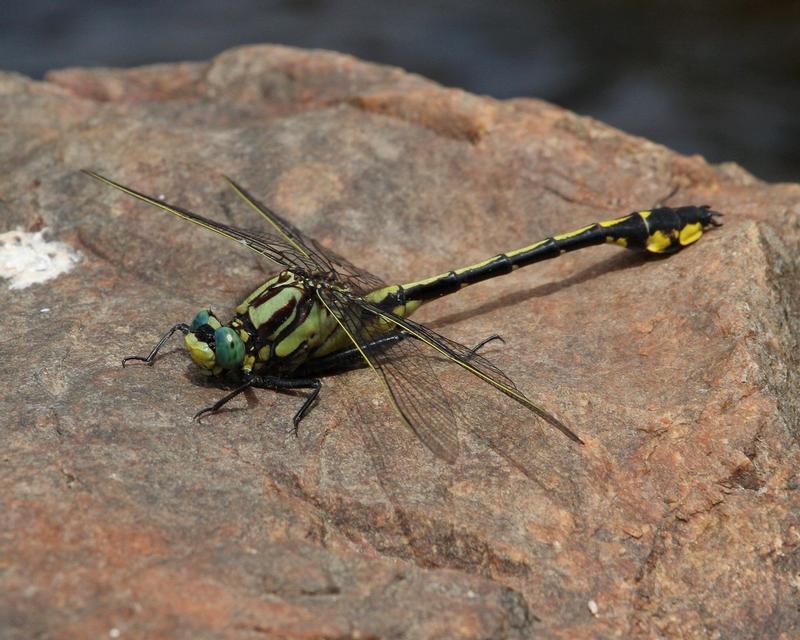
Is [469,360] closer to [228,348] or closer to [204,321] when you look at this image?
[228,348]

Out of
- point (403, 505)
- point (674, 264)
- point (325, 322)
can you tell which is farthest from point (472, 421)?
point (674, 264)

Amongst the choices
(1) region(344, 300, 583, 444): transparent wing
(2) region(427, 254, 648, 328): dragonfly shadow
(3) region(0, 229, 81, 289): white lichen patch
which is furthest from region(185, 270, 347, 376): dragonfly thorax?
(3) region(0, 229, 81, 289): white lichen patch

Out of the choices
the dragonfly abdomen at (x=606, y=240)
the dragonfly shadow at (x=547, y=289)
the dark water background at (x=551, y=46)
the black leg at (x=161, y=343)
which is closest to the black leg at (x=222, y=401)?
the black leg at (x=161, y=343)

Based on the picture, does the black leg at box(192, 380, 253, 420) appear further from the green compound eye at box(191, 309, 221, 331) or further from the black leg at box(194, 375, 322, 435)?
the green compound eye at box(191, 309, 221, 331)

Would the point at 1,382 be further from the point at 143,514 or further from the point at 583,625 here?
the point at 583,625

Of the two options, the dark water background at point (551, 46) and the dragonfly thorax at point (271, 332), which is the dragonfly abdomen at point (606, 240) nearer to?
the dragonfly thorax at point (271, 332)

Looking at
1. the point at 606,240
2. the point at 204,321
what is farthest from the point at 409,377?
the point at 606,240
